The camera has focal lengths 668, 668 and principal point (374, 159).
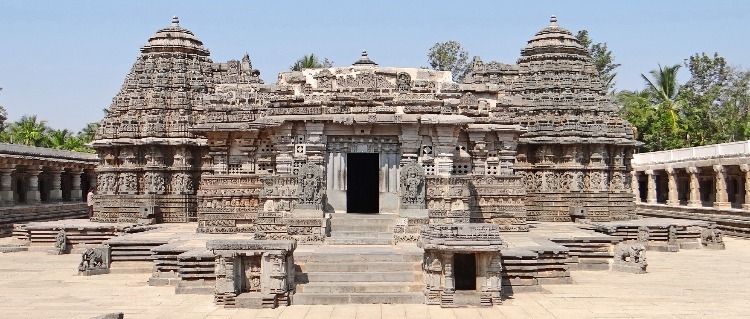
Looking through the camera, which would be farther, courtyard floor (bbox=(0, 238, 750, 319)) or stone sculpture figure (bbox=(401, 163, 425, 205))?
stone sculpture figure (bbox=(401, 163, 425, 205))

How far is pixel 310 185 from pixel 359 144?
1.82 meters

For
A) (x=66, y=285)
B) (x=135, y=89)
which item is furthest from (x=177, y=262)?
(x=135, y=89)

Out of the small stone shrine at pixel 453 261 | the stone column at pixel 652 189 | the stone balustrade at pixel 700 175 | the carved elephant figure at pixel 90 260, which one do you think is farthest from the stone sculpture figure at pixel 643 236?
the stone column at pixel 652 189

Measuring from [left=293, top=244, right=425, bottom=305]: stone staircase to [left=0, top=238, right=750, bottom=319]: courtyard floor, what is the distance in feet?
0.95

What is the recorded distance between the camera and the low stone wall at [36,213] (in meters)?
26.1

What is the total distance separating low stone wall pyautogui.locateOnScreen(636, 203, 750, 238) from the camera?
1021 inches

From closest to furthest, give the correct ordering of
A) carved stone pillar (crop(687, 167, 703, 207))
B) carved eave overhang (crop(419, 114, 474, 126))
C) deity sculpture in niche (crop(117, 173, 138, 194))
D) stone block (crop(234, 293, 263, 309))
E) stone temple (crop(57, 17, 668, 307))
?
stone block (crop(234, 293, 263, 309)) → stone temple (crop(57, 17, 668, 307)) → carved eave overhang (crop(419, 114, 474, 126)) → deity sculpture in niche (crop(117, 173, 138, 194)) → carved stone pillar (crop(687, 167, 703, 207))

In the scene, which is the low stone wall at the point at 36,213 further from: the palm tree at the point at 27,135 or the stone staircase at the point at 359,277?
the stone staircase at the point at 359,277

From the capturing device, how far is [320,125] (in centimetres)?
1600

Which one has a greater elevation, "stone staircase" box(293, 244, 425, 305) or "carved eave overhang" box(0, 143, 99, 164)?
"carved eave overhang" box(0, 143, 99, 164)

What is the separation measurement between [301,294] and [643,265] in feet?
27.4

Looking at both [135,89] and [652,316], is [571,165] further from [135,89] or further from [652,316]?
[135,89]

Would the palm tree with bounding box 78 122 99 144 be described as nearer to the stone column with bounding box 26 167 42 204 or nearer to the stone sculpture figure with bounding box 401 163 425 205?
the stone column with bounding box 26 167 42 204

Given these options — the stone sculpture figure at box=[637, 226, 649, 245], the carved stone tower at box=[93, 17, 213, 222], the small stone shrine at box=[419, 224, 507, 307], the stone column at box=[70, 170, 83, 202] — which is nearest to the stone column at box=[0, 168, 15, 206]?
the carved stone tower at box=[93, 17, 213, 222]
